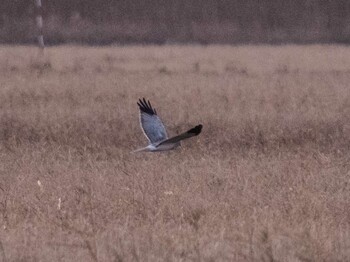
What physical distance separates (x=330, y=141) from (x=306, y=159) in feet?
4.37

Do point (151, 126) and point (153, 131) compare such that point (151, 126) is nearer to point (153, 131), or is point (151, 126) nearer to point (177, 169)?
point (153, 131)

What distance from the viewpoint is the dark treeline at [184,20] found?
1094 inches

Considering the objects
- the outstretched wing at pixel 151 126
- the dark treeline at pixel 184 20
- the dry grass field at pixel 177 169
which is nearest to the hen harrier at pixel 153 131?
the outstretched wing at pixel 151 126

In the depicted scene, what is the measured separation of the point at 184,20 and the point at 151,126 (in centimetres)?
2060

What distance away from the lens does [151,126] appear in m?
8.57

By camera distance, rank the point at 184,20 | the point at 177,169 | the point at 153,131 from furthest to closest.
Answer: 1. the point at 184,20
2. the point at 177,169
3. the point at 153,131

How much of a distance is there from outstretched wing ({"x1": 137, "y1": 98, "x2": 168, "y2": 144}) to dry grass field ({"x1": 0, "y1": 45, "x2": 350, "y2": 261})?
0.24 metres

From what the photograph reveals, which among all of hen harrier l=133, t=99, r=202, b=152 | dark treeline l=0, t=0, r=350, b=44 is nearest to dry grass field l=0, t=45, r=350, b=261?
hen harrier l=133, t=99, r=202, b=152

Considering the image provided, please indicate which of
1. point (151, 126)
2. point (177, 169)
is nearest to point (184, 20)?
point (177, 169)

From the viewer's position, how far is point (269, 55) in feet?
72.2

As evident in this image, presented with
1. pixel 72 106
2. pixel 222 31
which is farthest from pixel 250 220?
pixel 222 31

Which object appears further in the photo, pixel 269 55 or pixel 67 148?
pixel 269 55

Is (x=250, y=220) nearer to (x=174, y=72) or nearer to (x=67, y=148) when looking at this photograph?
(x=67, y=148)

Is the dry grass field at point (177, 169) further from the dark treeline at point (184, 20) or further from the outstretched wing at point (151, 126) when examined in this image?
the dark treeline at point (184, 20)
